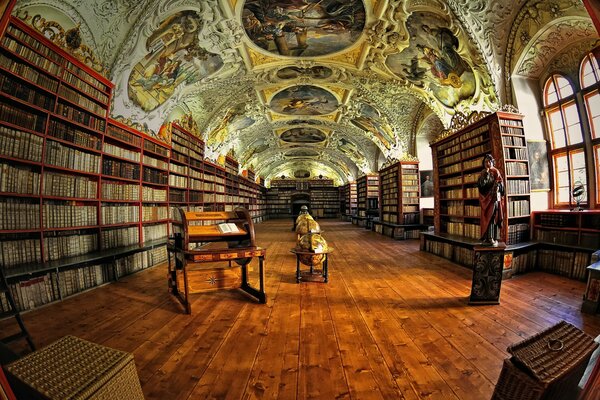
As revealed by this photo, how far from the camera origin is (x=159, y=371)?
93.7 inches

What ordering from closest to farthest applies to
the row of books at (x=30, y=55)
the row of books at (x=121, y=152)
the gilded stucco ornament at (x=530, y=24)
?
the row of books at (x=30, y=55) → the gilded stucco ornament at (x=530, y=24) → the row of books at (x=121, y=152)

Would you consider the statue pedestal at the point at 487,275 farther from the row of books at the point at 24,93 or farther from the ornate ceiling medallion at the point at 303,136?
the ornate ceiling medallion at the point at 303,136

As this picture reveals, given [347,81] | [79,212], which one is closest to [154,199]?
[79,212]

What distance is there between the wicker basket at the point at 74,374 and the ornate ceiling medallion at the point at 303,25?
738 centimetres

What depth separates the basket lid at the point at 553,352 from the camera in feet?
4.36

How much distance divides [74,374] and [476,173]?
8360 millimetres

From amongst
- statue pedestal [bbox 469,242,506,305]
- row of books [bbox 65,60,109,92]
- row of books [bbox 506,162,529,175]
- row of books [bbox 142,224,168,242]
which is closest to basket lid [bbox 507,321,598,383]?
statue pedestal [bbox 469,242,506,305]

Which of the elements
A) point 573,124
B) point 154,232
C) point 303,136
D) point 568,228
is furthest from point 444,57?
point 303,136

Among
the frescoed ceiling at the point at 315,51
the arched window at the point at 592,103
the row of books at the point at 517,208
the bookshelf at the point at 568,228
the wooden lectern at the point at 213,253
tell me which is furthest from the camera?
the row of books at the point at 517,208

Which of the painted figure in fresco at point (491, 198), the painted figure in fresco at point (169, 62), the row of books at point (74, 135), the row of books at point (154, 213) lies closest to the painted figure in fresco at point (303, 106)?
the painted figure in fresco at point (169, 62)

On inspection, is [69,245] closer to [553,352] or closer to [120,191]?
[120,191]

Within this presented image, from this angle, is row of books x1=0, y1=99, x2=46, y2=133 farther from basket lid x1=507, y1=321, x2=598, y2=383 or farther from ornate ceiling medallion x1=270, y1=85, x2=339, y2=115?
ornate ceiling medallion x1=270, y1=85, x2=339, y2=115

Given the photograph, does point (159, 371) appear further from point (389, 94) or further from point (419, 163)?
point (419, 163)

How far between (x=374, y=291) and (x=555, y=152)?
19.1 feet
